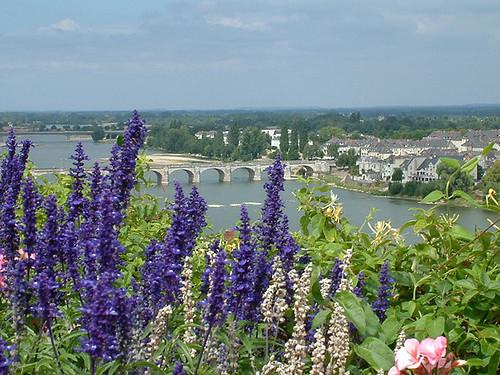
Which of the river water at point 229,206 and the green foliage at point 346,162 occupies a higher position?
the river water at point 229,206

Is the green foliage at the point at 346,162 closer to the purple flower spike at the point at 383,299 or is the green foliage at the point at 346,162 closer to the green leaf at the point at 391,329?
the purple flower spike at the point at 383,299

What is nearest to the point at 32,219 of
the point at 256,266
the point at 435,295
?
the point at 256,266

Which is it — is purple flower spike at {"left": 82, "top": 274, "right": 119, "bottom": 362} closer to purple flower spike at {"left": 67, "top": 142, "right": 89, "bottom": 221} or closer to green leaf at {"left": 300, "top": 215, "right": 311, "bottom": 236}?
purple flower spike at {"left": 67, "top": 142, "right": 89, "bottom": 221}

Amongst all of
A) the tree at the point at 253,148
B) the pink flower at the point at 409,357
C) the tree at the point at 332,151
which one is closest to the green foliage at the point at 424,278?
the pink flower at the point at 409,357

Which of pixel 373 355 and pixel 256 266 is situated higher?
pixel 256 266

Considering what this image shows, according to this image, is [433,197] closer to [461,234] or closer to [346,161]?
[461,234]

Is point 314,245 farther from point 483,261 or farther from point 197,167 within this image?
point 197,167
